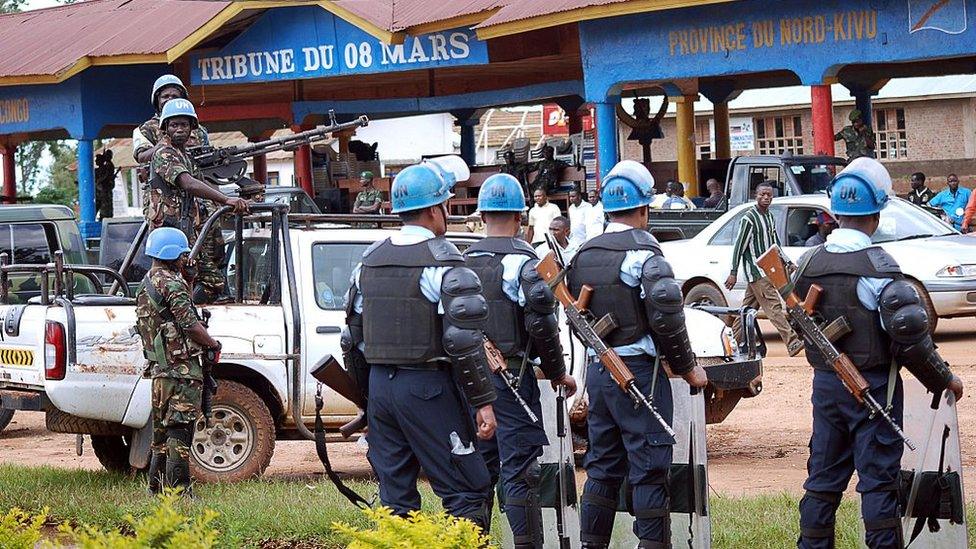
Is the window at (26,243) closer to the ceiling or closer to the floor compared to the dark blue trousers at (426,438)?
closer to the ceiling

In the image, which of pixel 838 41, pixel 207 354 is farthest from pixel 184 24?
pixel 207 354

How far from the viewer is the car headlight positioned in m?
15.6

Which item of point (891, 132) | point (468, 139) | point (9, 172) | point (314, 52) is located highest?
point (314, 52)

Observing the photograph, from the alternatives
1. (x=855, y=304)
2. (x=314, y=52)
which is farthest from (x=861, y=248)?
(x=314, y=52)

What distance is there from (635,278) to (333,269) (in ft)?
11.1

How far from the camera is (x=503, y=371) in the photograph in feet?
25.5

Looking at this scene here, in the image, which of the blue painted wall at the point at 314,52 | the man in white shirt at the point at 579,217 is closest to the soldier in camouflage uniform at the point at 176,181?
the man in white shirt at the point at 579,217

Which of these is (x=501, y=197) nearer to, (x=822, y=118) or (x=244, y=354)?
(x=244, y=354)

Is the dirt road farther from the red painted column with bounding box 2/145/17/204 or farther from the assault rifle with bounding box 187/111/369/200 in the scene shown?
the red painted column with bounding box 2/145/17/204

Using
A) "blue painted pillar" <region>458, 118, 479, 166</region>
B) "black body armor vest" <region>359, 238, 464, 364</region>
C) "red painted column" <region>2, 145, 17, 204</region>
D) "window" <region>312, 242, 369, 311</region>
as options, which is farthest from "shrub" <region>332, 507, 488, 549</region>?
"red painted column" <region>2, 145, 17, 204</region>

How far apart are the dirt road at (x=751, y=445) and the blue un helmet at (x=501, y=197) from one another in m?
2.63

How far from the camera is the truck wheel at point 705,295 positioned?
1736 cm

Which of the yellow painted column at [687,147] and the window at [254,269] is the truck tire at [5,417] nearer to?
the window at [254,269]

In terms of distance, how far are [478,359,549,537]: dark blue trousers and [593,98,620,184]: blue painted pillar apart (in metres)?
12.4
